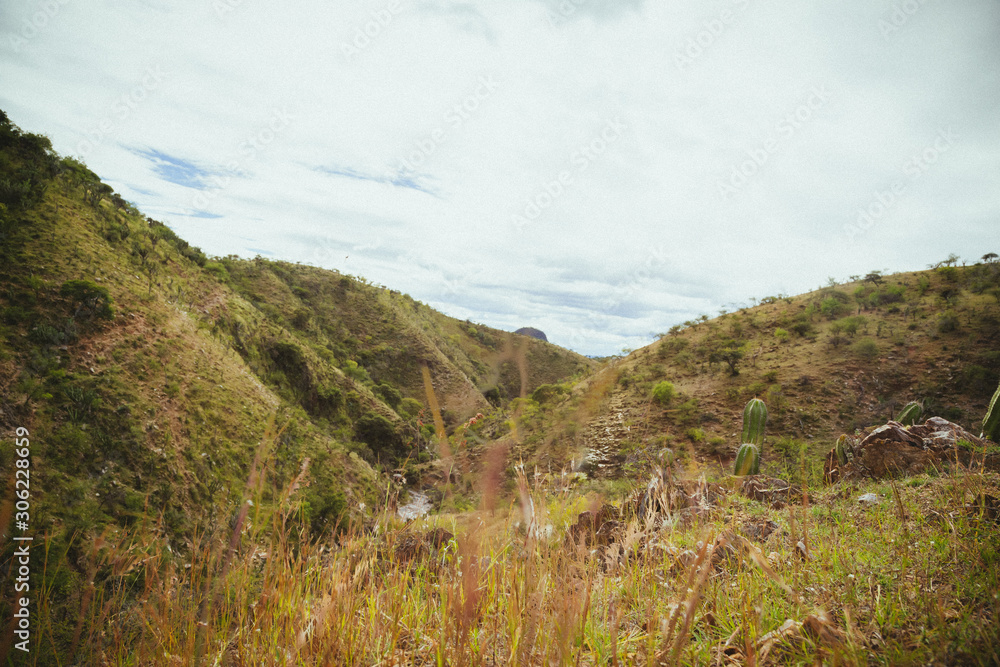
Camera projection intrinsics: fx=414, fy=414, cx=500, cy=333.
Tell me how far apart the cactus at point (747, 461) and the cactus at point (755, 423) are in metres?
1.95

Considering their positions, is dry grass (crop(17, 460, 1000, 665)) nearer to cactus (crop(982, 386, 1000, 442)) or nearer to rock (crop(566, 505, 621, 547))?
rock (crop(566, 505, 621, 547))

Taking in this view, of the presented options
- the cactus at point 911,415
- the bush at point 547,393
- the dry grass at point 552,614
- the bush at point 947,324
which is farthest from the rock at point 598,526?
the bush at point 947,324

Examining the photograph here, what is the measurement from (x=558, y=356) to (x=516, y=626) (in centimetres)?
5137

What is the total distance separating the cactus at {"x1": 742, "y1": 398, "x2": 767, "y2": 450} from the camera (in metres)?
12.2

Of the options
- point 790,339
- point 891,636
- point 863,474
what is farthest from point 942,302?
point 891,636

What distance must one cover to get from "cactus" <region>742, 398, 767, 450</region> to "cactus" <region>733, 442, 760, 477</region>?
195 cm

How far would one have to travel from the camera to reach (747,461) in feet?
33.2

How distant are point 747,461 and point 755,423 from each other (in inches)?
106

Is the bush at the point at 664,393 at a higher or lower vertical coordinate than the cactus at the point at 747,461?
higher

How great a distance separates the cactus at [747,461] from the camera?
10039mm

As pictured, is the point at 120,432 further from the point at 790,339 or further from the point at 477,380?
the point at 477,380

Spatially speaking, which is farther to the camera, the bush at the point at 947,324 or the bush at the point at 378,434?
the bush at the point at 378,434

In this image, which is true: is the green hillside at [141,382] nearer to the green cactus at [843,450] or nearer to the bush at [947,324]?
the green cactus at [843,450]

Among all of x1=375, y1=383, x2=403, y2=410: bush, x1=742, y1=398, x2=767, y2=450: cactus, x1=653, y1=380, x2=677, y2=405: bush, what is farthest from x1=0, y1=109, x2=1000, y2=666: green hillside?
x1=375, y1=383, x2=403, y2=410: bush
